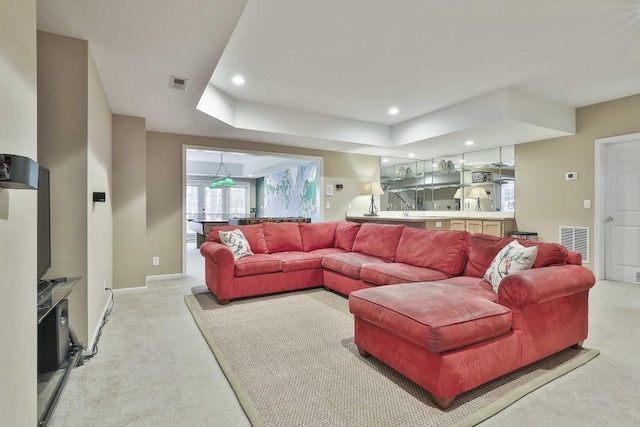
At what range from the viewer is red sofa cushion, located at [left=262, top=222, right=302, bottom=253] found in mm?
4430

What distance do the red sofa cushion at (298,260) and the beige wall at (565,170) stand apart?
3.74 meters

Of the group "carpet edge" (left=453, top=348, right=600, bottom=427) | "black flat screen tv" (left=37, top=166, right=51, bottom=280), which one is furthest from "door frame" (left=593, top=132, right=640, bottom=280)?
"black flat screen tv" (left=37, top=166, right=51, bottom=280)

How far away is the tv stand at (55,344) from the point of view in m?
1.84

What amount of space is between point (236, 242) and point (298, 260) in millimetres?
784

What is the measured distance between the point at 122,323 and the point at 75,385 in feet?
3.59

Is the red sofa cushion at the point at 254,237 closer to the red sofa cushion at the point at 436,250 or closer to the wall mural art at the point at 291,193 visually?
the red sofa cushion at the point at 436,250

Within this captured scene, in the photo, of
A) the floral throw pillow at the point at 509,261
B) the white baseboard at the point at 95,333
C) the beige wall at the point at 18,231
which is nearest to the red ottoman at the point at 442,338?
the floral throw pillow at the point at 509,261

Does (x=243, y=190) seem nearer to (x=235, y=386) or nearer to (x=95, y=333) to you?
(x=95, y=333)

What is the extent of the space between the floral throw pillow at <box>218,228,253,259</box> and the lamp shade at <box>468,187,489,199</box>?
4.42 meters

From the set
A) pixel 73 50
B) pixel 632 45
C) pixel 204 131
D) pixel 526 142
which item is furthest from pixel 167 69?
pixel 526 142

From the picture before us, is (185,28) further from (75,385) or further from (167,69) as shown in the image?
(75,385)

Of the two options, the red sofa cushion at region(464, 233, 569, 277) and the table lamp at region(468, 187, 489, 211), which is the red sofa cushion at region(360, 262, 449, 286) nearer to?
the red sofa cushion at region(464, 233, 569, 277)

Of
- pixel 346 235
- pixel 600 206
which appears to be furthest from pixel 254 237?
pixel 600 206

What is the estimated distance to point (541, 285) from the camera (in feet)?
6.43
